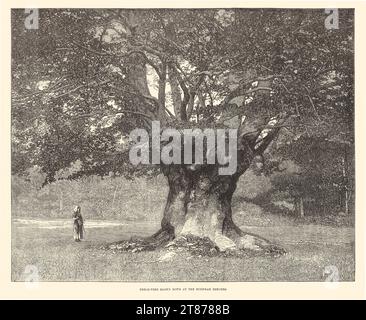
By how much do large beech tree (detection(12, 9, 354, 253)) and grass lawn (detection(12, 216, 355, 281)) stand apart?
415 millimetres

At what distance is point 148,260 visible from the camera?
1247cm

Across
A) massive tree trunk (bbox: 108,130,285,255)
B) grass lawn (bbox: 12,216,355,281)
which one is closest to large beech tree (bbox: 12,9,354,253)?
massive tree trunk (bbox: 108,130,285,255)

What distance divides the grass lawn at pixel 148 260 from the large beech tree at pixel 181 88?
415 millimetres

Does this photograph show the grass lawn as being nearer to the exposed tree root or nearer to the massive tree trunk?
the exposed tree root

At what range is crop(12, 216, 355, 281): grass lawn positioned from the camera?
12.3 m

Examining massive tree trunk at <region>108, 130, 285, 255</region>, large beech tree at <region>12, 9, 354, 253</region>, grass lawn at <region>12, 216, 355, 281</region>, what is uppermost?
large beech tree at <region>12, 9, 354, 253</region>

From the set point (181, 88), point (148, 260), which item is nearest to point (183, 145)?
point (181, 88)

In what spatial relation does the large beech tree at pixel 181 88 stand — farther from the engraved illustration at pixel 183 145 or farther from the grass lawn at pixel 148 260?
the grass lawn at pixel 148 260

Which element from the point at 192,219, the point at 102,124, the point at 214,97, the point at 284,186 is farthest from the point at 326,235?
the point at 102,124

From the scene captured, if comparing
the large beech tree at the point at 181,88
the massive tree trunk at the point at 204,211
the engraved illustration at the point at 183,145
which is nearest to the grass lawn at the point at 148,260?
the engraved illustration at the point at 183,145

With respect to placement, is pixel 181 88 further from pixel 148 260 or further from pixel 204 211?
pixel 148 260

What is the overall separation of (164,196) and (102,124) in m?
1.90

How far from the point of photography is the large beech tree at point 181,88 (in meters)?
12.4

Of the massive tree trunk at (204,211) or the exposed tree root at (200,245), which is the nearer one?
the exposed tree root at (200,245)
